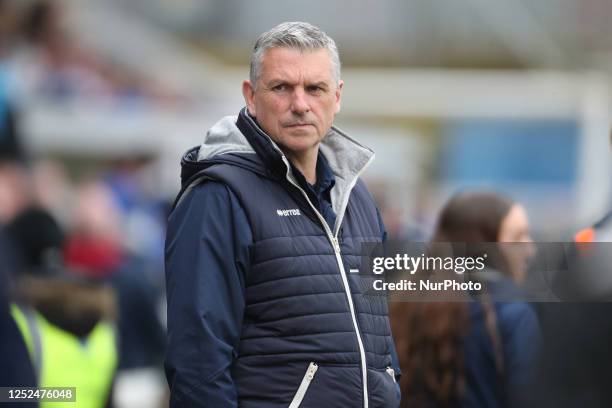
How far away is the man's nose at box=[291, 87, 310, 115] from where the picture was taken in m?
3.33

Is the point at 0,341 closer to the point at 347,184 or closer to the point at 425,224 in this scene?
the point at 347,184

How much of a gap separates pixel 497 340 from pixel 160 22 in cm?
1913

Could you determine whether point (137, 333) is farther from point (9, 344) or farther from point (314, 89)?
point (314, 89)

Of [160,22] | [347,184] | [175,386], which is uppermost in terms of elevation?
[160,22]

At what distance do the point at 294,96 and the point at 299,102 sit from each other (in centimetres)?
3

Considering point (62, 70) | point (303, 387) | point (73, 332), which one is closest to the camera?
point (303, 387)

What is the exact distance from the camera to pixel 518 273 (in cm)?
387

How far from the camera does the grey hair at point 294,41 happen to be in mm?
3336

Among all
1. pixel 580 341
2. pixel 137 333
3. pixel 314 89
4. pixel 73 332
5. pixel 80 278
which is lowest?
pixel 580 341

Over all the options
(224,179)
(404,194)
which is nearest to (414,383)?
(224,179)

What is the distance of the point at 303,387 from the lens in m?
3.20

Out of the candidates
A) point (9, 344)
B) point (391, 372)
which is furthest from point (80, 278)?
point (391, 372)

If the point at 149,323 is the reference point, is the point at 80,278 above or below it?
below

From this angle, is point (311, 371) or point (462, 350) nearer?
point (311, 371)
